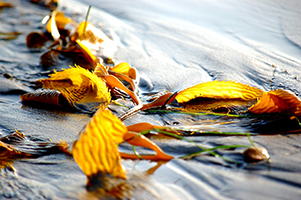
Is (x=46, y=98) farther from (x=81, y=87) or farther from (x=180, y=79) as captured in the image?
(x=180, y=79)

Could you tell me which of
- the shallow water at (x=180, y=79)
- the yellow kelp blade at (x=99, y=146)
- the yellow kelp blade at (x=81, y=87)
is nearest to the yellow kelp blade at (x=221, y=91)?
the shallow water at (x=180, y=79)

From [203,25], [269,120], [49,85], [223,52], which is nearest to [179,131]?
[269,120]

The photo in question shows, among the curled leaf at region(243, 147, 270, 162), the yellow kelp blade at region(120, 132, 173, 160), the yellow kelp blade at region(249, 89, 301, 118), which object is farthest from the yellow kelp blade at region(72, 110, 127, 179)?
the yellow kelp blade at region(249, 89, 301, 118)

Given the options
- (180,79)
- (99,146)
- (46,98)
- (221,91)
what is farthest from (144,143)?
Result: (180,79)

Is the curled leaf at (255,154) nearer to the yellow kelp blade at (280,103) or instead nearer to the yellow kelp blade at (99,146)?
the yellow kelp blade at (280,103)

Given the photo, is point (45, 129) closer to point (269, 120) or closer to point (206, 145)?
point (206, 145)

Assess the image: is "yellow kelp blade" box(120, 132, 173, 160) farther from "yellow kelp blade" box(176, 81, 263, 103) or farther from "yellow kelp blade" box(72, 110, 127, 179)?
"yellow kelp blade" box(176, 81, 263, 103)
